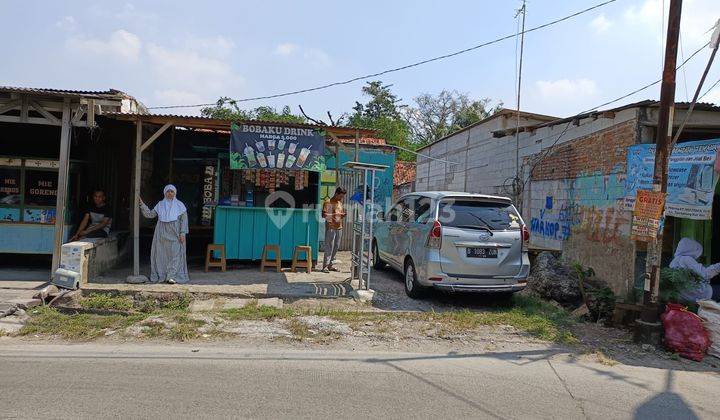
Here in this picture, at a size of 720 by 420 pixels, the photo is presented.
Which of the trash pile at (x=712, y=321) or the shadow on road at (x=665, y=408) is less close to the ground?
the trash pile at (x=712, y=321)

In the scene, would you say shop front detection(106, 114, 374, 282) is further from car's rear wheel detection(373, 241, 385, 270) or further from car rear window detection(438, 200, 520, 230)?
car rear window detection(438, 200, 520, 230)

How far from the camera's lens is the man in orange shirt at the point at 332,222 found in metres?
10.3

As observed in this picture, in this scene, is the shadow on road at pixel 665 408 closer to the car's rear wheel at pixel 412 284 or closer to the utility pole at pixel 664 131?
the utility pole at pixel 664 131

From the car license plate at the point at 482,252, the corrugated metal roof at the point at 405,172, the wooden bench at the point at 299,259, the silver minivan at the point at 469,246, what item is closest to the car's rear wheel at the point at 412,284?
the silver minivan at the point at 469,246

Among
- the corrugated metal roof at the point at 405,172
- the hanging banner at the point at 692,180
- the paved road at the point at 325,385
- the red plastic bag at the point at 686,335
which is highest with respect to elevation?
the corrugated metal roof at the point at 405,172

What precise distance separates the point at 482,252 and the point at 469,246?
0.23m

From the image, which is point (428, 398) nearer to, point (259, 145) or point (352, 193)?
point (259, 145)

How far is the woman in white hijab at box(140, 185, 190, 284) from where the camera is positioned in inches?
352

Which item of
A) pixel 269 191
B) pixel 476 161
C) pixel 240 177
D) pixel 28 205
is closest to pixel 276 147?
pixel 269 191

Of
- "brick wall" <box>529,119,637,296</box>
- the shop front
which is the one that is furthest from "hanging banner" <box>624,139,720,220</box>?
the shop front

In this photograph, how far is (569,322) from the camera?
7480 millimetres

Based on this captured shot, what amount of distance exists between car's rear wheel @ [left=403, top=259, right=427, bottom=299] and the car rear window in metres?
1.07

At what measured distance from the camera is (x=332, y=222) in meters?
10.3

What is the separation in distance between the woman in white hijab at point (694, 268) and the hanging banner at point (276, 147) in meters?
6.10
